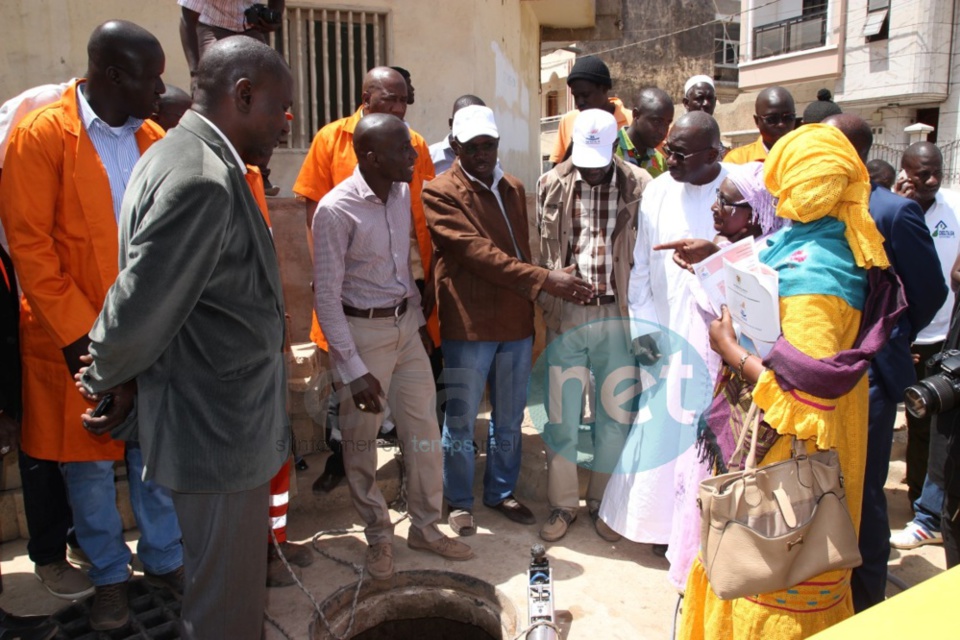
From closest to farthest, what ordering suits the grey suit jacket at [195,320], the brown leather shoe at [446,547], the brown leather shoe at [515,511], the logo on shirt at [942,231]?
the grey suit jacket at [195,320], the brown leather shoe at [446,547], the brown leather shoe at [515,511], the logo on shirt at [942,231]

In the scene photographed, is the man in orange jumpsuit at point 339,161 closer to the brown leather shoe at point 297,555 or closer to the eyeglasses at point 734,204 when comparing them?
the brown leather shoe at point 297,555

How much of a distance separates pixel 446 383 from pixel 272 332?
1.94m

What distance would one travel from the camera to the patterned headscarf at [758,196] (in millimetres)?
2609

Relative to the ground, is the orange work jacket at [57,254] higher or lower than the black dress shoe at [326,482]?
higher

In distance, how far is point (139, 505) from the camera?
10.2 feet

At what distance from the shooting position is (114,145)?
290cm

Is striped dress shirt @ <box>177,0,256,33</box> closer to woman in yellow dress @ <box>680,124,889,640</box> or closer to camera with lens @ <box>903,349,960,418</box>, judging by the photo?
woman in yellow dress @ <box>680,124,889,640</box>

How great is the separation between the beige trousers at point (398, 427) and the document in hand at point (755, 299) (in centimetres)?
159

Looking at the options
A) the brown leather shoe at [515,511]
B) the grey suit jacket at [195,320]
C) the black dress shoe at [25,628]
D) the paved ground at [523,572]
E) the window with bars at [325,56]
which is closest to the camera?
the grey suit jacket at [195,320]

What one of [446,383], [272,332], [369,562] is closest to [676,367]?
[446,383]

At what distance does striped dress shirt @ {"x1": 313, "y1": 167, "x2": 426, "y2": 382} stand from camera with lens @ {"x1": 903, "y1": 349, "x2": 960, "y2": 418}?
2104 mm

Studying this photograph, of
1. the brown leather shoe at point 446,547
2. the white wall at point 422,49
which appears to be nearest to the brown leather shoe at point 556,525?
the brown leather shoe at point 446,547

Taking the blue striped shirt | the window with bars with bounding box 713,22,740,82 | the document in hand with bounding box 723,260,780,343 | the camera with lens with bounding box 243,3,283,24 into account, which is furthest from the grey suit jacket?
the window with bars with bounding box 713,22,740,82

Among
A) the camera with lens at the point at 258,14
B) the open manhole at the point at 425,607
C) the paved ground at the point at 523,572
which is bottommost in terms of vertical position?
the open manhole at the point at 425,607
